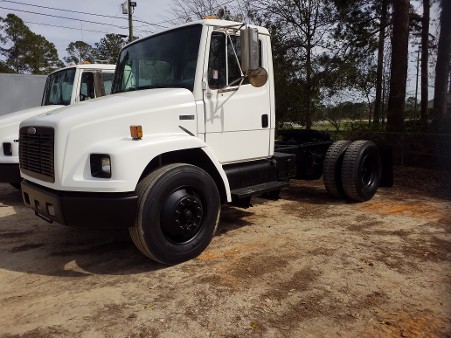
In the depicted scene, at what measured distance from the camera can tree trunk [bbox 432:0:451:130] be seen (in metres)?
11.3

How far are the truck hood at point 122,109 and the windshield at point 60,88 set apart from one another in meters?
3.60

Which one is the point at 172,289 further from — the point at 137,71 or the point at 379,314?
the point at 137,71

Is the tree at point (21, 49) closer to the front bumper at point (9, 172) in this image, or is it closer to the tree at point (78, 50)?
the tree at point (78, 50)

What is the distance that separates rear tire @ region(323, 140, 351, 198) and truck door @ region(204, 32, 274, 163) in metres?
1.81

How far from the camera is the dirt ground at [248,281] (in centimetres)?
296

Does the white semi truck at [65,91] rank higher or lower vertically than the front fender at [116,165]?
higher

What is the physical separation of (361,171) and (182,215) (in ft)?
12.5

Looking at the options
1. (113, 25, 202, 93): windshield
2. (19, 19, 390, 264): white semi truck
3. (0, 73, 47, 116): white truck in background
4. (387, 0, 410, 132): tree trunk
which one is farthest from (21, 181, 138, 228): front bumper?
(0, 73, 47, 116): white truck in background

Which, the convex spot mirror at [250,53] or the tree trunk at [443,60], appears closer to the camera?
the convex spot mirror at [250,53]

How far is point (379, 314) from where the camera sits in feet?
10.1

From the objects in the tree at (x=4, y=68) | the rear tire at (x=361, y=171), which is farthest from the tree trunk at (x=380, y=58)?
the tree at (x=4, y=68)

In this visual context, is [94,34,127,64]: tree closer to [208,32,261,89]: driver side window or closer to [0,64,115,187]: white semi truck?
[0,64,115,187]: white semi truck

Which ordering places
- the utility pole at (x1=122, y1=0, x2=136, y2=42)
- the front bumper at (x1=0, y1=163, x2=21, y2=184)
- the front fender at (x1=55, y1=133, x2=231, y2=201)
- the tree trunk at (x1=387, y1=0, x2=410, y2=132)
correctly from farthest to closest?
the utility pole at (x1=122, y1=0, x2=136, y2=42) < the tree trunk at (x1=387, y1=0, x2=410, y2=132) < the front bumper at (x1=0, y1=163, x2=21, y2=184) < the front fender at (x1=55, y1=133, x2=231, y2=201)

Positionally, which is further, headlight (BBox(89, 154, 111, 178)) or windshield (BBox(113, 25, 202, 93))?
windshield (BBox(113, 25, 202, 93))
